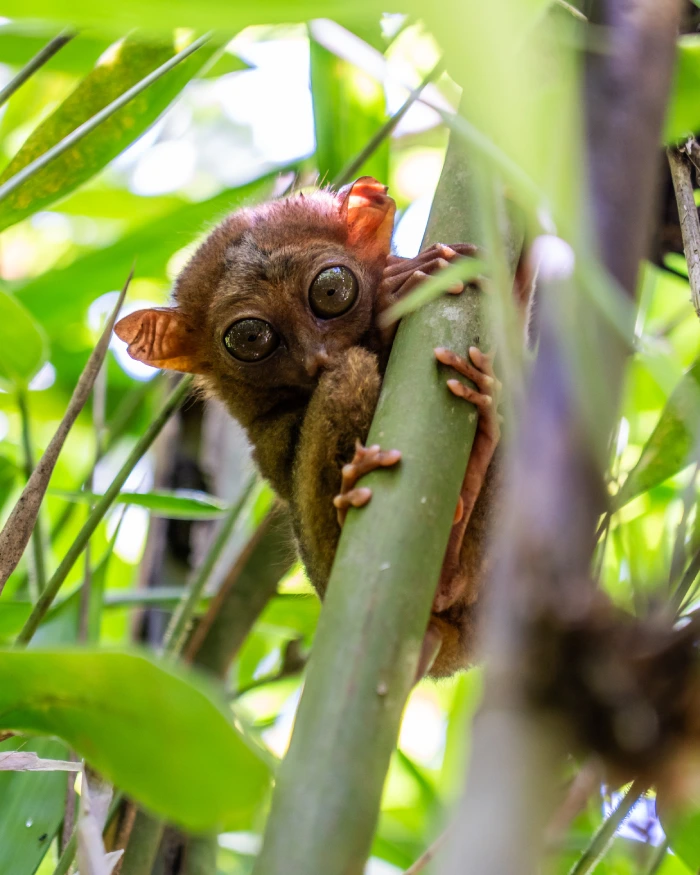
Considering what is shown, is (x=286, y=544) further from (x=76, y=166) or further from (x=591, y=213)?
(x=591, y=213)

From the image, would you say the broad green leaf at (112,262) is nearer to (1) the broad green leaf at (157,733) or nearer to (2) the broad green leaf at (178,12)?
(1) the broad green leaf at (157,733)

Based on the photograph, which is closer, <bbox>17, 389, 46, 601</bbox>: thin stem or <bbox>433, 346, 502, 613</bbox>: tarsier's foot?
<bbox>433, 346, 502, 613</bbox>: tarsier's foot

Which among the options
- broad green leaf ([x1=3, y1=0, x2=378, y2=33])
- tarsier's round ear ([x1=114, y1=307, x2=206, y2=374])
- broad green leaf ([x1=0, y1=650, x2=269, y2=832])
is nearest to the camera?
broad green leaf ([x1=3, y1=0, x2=378, y2=33])

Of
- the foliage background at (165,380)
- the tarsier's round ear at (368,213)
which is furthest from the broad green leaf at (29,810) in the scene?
the tarsier's round ear at (368,213)

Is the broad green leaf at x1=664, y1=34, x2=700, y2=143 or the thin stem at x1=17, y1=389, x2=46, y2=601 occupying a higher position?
the broad green leaf at x1=664, y1=34, x2=700, y2=143

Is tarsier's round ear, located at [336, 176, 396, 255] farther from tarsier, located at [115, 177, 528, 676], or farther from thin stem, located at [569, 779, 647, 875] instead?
thin stem, located at [569, 779, 647, 875]

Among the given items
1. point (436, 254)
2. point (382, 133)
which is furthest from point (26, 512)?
point (382, 133)

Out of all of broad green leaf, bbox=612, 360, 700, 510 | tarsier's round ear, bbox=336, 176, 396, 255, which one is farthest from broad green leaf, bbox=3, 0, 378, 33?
tarsier's round ear, bbox=336, 176, 396, 255

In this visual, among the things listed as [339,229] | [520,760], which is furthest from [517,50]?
[339,229]
